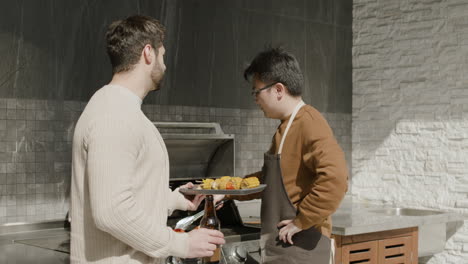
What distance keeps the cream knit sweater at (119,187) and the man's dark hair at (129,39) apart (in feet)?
0.26

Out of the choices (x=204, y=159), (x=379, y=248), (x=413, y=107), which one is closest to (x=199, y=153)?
(x=204, y=159)

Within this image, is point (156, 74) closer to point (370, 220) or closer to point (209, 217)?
point (209, 217)

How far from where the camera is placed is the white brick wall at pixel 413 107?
4.51 meters

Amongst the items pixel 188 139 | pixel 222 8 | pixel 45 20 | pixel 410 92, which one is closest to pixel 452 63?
pixel 410 92

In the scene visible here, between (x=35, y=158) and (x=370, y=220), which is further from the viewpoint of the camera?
(x=370, y=220)

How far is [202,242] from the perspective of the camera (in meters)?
1.72

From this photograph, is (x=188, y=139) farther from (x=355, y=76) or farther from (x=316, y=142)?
(x=355, y=76)

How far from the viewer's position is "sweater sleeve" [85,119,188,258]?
1543 millimetres

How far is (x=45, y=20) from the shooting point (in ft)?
10.5

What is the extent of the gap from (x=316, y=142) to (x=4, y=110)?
5.10 ft

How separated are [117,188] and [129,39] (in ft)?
1.41

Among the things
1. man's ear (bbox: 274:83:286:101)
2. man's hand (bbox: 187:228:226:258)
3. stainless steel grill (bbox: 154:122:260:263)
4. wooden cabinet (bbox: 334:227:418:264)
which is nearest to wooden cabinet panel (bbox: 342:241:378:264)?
wooden cabinet (bbox: 334:227:418:264)

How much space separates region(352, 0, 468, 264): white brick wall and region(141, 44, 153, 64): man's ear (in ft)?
10.8

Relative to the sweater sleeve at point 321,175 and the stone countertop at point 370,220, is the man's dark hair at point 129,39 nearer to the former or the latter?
the sweater sleeve at point 321,175
